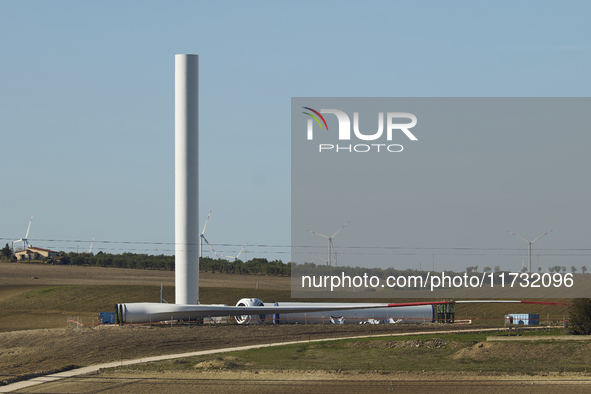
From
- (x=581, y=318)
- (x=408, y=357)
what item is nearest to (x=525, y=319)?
(x=581, y=318)

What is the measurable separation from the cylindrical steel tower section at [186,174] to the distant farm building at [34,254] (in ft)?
399

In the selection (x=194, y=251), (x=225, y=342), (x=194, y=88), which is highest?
(x=194, y=88)

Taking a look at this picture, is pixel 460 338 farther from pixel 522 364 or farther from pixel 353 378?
pixel 353 378

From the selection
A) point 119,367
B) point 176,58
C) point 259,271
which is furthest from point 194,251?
point 259,271

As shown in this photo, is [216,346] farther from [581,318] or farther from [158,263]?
[158,263]

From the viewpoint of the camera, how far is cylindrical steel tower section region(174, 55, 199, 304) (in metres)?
77.8

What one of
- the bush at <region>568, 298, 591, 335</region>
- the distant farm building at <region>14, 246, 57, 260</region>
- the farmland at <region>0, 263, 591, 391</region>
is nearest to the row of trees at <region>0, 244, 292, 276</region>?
the distant farm building at <region>14, 246, 57, 260</region>

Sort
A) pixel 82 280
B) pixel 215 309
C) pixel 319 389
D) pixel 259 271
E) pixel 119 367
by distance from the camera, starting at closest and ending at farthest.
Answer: pixel 319 389 < pixel 119 367 < pixel 215 309 < pixel 82 280 < pixel 259 271

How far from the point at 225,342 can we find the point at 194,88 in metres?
30.2

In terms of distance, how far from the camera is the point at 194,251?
256ft

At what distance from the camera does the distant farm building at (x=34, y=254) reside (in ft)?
614

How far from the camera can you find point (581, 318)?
66688 millimetres

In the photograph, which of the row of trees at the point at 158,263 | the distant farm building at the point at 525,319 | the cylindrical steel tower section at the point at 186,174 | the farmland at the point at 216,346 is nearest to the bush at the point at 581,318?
the farmland at the point at 216,346

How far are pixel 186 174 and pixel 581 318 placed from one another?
143 feet
